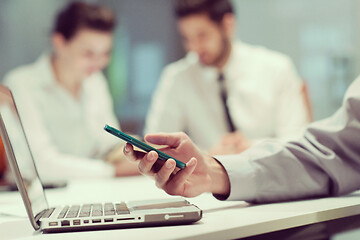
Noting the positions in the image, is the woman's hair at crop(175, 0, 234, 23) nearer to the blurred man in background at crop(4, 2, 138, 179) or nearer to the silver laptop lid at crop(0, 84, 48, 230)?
the blurred man in background at crop(4, 2, 138, 179)

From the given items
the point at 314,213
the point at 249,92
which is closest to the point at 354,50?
the point at 249,92

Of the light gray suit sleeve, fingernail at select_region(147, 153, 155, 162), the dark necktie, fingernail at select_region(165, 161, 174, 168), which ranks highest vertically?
fingernail at select_region(147, 153, 155, 162)

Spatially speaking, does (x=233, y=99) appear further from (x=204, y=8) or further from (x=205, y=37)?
(x=204, y=8)

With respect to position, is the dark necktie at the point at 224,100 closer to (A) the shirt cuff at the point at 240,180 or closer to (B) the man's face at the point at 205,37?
(B) the man's face at the point at 205,37

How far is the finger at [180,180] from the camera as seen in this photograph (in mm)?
677

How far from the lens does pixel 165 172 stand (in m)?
0.68

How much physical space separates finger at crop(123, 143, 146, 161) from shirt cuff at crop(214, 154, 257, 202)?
0.56 ft

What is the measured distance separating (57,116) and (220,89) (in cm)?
97

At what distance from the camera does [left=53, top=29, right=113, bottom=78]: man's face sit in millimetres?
2621

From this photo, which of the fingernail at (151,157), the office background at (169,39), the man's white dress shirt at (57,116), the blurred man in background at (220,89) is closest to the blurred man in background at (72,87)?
the man's white dress shirt at (57,116)

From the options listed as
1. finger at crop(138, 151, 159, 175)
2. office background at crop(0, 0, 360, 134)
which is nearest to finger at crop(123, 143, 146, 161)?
finger at crop(138, 151, 159, 175)

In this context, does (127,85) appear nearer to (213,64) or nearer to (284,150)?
(213,64)

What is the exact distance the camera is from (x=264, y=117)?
254cm

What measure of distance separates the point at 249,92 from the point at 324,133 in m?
1.74
